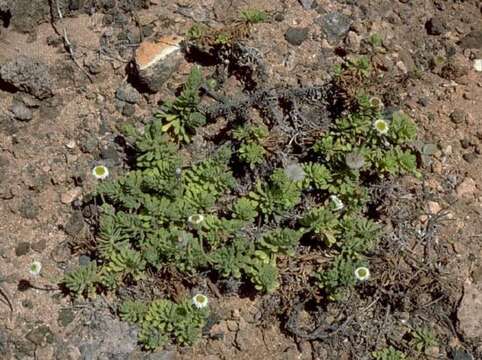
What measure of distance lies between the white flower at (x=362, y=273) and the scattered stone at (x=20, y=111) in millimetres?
2656

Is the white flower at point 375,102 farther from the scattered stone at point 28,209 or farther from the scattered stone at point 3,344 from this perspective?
the scattered stone at point 3,344

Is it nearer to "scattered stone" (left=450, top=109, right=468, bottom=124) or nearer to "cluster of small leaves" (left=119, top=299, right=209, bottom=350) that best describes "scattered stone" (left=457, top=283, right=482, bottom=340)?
"scattered stone" (left=450, top=109, right=468, bottom=124)

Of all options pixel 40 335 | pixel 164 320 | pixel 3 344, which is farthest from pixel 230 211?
pixel 3 344

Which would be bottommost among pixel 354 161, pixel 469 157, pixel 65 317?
pixel 65 317

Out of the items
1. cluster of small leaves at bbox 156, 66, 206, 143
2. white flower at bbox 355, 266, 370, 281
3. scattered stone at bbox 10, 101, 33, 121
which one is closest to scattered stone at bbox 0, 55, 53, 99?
scattered stone at bbox 10, 101, 33, 121

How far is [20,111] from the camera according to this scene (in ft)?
18.6

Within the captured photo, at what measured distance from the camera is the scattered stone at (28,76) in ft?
18.3

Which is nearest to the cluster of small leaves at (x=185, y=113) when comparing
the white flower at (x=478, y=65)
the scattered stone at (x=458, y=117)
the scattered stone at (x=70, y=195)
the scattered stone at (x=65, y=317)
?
the scattered stone at (x=70, y=195)

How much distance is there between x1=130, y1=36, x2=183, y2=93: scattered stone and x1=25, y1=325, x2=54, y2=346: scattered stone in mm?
1892

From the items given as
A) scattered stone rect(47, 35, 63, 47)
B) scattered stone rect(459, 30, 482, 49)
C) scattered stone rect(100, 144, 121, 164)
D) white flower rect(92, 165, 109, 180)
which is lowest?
scattered stone rect(100, 144, 121, 164)

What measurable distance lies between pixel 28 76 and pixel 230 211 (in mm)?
1788

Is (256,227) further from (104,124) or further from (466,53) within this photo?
(466,53)

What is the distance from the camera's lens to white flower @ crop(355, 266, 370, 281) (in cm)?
502

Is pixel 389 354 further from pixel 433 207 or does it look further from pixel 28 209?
pixel 28 209
